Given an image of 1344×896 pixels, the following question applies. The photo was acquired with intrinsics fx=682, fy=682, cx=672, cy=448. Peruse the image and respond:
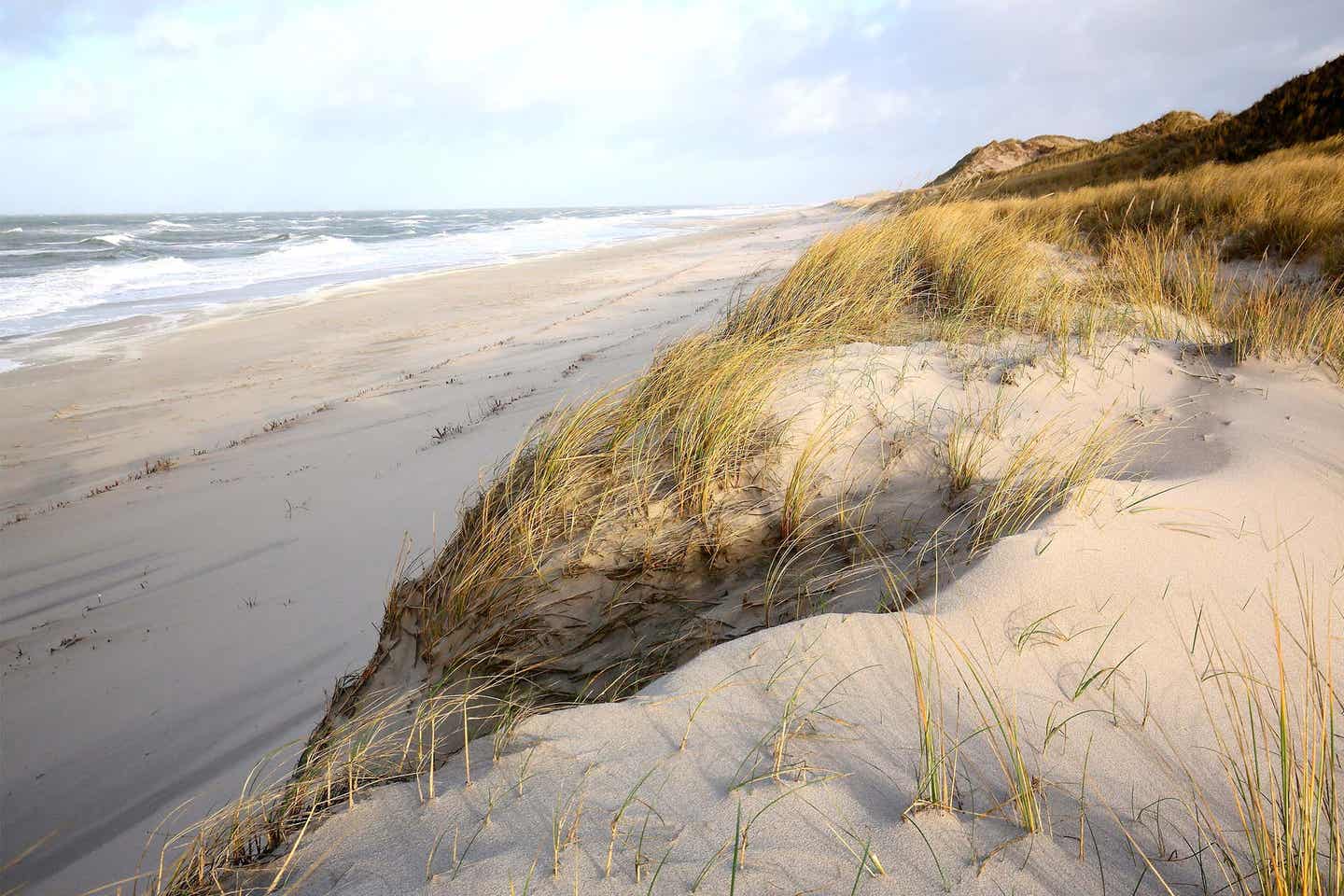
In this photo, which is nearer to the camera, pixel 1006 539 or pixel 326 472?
pixel 1006 539

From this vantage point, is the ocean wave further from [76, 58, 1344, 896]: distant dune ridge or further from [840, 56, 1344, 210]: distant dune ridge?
[76, 58, 1344, 896]: distant dune ridge

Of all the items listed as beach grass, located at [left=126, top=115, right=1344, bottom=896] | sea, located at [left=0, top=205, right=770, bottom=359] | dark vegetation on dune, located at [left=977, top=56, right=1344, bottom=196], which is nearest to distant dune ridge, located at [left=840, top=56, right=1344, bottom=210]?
dark vegetation on dune, located at [left=977, top=56, right=1344, bottom=196]

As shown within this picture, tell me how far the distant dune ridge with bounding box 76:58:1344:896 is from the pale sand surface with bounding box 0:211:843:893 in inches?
23.7

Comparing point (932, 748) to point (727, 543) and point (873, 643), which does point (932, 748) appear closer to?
point (873, 643)

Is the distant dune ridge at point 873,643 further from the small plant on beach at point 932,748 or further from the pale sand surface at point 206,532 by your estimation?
the pale sand surface at point 206,532

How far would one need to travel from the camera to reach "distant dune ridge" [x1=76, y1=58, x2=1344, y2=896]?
3.80 ft

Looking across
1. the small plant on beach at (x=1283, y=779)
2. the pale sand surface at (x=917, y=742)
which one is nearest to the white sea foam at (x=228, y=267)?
the pale sand surface at (x=917, y=742)

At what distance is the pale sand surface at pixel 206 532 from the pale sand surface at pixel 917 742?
1.49 m

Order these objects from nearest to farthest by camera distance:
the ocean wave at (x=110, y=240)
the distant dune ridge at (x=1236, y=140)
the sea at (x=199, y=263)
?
the distant dune ridge at (x=1236, y=140)
the sea at (x=199, y=263)
the ocean wave at (x=110, y=240)

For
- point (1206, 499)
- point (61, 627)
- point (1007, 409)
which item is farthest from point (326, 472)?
point (1206, 499)

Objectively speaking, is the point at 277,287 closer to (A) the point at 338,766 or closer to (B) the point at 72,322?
(B) the point at 72,322

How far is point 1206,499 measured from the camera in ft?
6.86

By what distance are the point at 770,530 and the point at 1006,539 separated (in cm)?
77

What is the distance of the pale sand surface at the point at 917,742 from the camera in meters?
1.13
